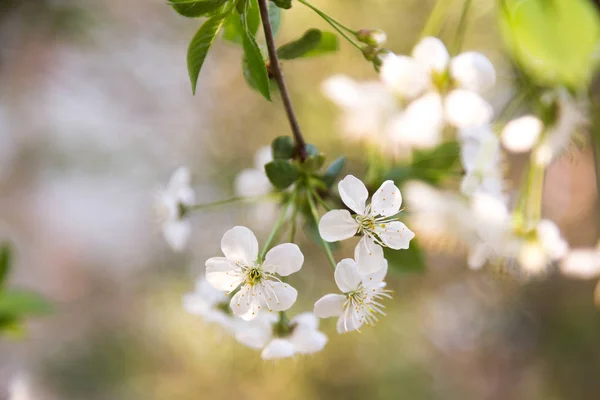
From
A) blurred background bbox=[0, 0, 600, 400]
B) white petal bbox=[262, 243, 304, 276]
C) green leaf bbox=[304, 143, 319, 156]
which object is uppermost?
blurred background bbox=[0, 0, 600, 400]

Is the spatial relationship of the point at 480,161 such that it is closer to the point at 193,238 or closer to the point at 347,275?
the point at 347,275

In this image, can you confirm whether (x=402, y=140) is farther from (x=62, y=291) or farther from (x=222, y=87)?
(x=62, y=291)

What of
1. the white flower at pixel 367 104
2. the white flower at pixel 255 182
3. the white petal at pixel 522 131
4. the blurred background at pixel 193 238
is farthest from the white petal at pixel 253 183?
the blurred background at pixel 193 238

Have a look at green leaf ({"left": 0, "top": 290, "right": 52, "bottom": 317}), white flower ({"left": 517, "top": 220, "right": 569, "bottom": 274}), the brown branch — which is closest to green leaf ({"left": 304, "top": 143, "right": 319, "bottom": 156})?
the brown branch

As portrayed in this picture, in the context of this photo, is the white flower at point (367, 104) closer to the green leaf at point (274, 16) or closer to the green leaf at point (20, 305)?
the green leaf at point (274, 16)

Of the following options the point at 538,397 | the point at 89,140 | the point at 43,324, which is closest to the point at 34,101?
the point at 89,140

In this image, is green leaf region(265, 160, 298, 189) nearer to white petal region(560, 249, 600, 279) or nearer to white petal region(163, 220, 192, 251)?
white petal region(163, 220, 192, 251)

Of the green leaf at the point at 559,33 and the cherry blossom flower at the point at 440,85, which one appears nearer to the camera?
the green leaf at the point at 559,33
